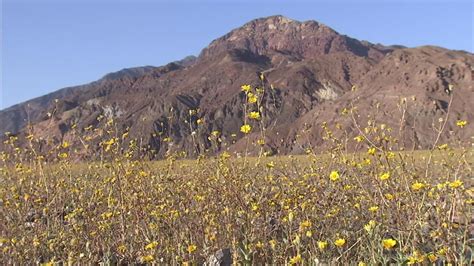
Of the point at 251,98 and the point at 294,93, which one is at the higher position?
the point at 294,93

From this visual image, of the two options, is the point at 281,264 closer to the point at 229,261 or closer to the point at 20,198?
the point at 229,261

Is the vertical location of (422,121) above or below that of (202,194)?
below

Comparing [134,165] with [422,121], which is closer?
[134,165]

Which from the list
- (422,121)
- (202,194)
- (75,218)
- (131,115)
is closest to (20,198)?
(75,218)

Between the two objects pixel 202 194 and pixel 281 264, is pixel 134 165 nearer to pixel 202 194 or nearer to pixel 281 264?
pixel 202 194

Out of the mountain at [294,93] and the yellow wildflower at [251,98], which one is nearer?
the yellow wildflower at [251,98]

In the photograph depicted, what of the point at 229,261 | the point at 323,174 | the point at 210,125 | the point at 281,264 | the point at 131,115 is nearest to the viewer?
the point at 281,264

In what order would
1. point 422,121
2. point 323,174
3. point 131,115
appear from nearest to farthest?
point 323,174, point 422,121, point 131,115

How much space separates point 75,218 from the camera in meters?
5.10

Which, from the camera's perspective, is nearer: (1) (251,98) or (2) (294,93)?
(1) (251,98)

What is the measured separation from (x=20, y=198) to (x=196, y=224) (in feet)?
6.84

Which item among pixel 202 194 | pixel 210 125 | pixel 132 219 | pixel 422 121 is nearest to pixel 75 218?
pixel 132 219

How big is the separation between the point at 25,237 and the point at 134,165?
1.51 meters

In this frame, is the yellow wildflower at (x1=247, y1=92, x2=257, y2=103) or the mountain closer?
the yellow wildflower at (x1=247, y1=92, x2=257, y2=103)
